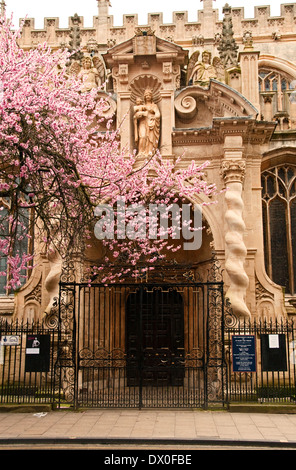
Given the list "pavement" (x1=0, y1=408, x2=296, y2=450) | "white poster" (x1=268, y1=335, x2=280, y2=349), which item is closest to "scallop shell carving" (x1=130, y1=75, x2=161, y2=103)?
"white poster" (x1=268, y1=335, x2=280, y2=349)

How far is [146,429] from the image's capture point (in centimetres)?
955

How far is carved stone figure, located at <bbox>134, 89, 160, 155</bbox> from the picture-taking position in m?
15.4

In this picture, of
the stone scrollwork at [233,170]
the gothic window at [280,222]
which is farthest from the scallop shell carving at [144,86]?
the gothic window at [280,222]

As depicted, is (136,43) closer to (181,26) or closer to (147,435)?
(147,435)

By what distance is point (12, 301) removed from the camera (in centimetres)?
1669

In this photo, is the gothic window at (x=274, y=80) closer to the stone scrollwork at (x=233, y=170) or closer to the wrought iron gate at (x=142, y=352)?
the stone scrollwork at (x=233, y=170)

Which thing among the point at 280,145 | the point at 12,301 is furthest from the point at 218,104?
the point at 12,301

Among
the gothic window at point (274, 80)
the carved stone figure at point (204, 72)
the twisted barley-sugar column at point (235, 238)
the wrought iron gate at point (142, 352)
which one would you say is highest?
the gothic window at point (274, 80)

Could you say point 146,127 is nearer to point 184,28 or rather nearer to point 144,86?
point 144,86

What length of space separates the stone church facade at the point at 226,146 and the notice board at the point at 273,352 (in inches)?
60.5

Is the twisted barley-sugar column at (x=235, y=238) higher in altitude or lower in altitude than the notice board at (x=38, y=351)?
higher

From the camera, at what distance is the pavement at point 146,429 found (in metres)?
8.75

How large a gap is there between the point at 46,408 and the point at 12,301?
5894mm

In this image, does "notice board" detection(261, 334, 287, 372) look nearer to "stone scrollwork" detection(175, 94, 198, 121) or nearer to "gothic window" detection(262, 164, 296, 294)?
"gothic window" detection(262, 164, 296, 294)
